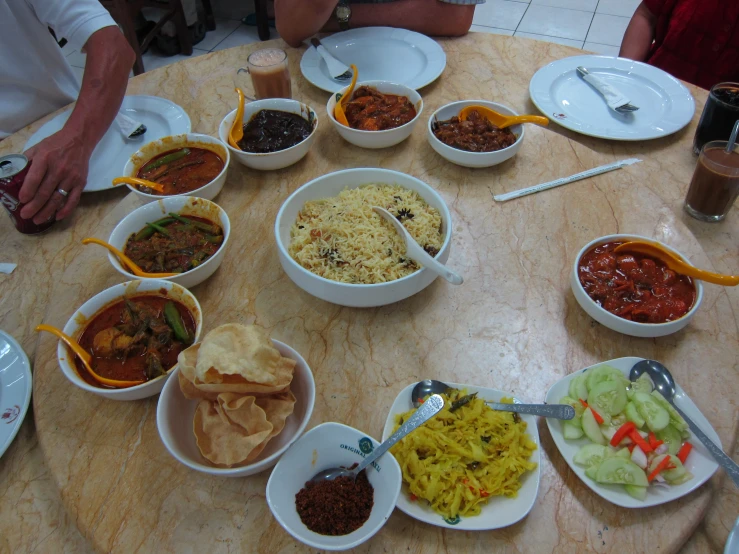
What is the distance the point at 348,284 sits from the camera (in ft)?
4.56

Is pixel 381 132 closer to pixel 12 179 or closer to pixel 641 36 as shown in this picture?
pixel 12 179

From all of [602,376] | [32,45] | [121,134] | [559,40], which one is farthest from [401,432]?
[559,40]

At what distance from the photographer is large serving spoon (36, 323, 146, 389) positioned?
123cm

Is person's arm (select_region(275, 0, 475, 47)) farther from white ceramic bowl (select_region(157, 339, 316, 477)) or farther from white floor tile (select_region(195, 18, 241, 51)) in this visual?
white floor tile (select_region(195, 18, 241, 51))

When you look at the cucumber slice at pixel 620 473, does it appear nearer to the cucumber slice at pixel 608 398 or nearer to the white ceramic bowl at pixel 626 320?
the cucumber slice at pixel 608 398

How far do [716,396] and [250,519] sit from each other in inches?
48.5

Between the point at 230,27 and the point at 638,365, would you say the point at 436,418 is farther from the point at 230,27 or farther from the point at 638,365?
the point at 230,27

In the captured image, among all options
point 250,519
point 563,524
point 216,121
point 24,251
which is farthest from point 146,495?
point 216,121

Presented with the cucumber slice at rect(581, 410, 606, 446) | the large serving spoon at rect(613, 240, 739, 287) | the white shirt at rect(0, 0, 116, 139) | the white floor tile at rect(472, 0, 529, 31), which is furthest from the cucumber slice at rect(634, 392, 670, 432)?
the white floor tile at rect(472, 0, 529, 31)

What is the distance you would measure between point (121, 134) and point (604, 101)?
226 cm

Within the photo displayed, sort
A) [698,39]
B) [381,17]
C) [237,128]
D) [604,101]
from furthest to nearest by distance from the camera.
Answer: [381,17] < [698,39] < [604,101] < [237,128]

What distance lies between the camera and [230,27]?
227 inches

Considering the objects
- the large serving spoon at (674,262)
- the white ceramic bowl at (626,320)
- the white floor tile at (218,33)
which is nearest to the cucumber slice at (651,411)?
the white ceramic bowl at (626,320)

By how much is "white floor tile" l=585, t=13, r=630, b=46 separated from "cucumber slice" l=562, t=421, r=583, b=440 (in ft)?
17.6
